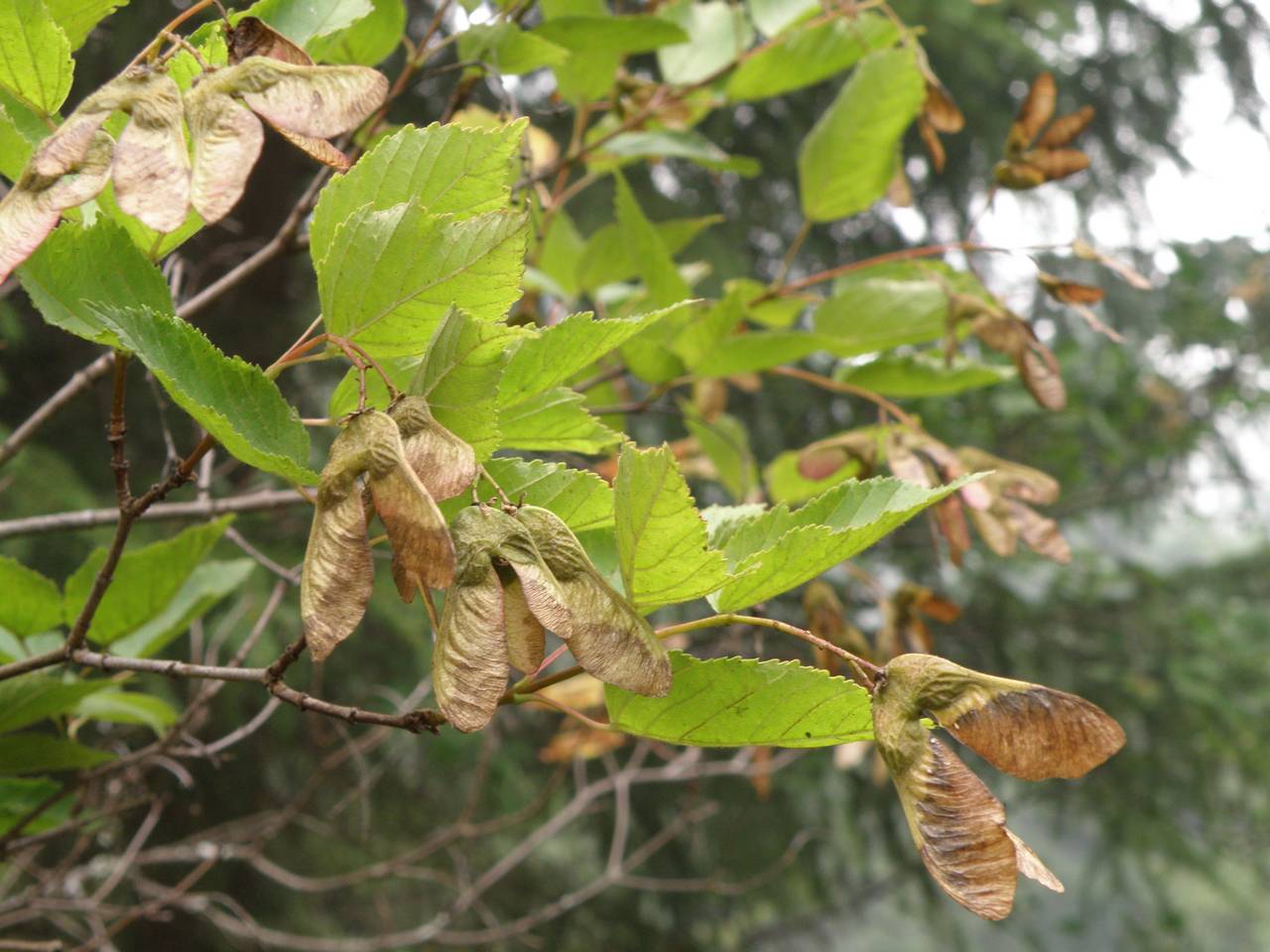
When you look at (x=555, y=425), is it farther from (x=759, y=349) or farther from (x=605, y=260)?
(x=605, y=260)

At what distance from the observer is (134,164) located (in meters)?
0.38

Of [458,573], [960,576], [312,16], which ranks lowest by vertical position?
[960,576]

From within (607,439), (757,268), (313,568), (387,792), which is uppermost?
(313,568)

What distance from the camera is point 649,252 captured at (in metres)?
0.90

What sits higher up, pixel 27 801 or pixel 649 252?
pixel 649 252

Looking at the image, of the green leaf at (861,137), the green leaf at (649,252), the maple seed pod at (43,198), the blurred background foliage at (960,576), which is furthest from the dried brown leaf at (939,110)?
the blurred background foliage at (960,576)

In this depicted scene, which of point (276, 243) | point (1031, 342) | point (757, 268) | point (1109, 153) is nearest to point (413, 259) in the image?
point (276, 243)

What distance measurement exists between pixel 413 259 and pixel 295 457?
10 centimetres

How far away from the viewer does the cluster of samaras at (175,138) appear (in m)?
0.38

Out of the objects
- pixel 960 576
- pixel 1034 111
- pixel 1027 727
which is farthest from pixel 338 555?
pixel 960 576

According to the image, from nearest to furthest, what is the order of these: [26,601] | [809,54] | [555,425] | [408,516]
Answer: [408,516]
[555,425]
[26,601]
[809,54]

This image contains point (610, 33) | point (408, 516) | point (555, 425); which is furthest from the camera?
point (610, 33)

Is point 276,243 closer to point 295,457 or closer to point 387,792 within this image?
point 295,457

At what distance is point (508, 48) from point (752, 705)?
0.63 metres
